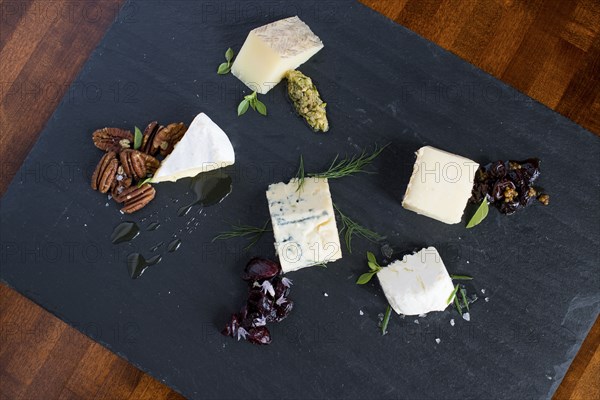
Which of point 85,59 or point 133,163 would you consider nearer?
point 133,163

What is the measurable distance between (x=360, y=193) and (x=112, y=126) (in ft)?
3.25

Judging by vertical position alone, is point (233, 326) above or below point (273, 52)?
below

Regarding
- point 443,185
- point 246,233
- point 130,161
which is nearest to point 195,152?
point 130,161

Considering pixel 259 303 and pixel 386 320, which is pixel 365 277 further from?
pixel 259 303

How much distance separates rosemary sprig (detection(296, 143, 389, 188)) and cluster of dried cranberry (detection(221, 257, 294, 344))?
1.21ft

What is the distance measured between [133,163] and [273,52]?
658 millimetres

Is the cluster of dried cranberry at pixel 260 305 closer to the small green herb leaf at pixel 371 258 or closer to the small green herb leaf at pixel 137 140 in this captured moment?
the small green herb leaf at pixel 371 258

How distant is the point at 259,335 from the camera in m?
2.07

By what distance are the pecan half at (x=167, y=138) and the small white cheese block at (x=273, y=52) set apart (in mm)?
308

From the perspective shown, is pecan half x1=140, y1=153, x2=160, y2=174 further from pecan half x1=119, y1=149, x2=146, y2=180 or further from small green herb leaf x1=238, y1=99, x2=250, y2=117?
small green herb leaf x1=238, y1=99, x2=250, y2=117

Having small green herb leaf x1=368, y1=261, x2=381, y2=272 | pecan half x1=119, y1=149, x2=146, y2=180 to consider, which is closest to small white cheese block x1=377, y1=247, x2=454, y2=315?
small green herb leaf x1=368, y1=261, x2=381, y2=272

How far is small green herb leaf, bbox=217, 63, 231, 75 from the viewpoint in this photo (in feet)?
7.24

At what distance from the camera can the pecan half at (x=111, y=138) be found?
2.15m

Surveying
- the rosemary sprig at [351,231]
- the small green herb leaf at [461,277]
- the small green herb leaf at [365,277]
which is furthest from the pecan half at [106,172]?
the small green herb leaf at [461,277]
